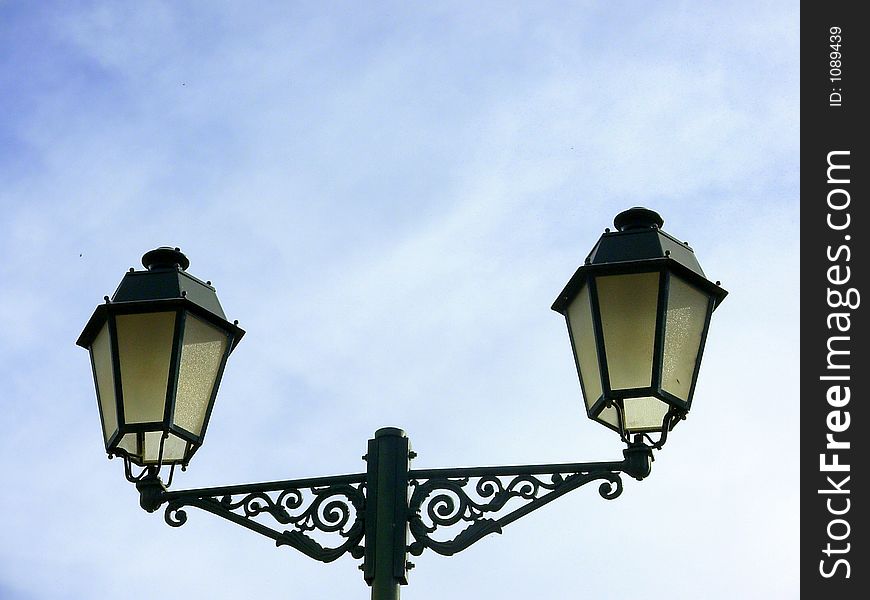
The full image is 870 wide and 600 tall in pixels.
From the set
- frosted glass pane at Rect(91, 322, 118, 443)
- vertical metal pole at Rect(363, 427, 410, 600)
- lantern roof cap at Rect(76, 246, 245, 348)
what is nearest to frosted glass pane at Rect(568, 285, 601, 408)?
vertical metal pole at Rect(363, 427, 410, 600)

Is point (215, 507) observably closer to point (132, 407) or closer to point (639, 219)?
point (132, 407)

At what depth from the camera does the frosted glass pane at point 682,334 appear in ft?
16.9

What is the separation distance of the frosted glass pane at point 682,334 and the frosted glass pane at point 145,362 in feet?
6.37

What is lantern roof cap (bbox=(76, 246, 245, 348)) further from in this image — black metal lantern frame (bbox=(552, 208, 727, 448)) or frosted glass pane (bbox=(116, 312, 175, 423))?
black metal lantern frame (bbox=(552, 208, 727, 448))

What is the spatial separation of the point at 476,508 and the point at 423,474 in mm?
243

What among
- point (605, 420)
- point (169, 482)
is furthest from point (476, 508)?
point (169, 482)

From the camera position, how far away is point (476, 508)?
205 inches

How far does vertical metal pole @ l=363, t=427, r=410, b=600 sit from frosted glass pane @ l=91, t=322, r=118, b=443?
1.04m

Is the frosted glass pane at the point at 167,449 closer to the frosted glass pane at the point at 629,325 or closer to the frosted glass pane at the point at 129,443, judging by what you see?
the frosted glass pane at the point at 129,443

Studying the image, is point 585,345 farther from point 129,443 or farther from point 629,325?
point 129,443

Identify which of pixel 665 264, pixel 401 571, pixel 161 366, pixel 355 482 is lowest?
pixel 401 571

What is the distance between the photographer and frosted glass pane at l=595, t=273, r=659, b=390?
5121 millimetres

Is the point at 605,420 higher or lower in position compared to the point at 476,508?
higher

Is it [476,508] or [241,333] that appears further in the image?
[241,333]
